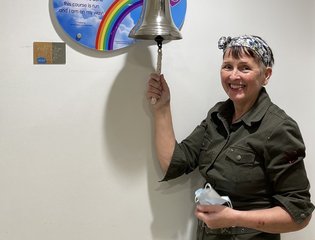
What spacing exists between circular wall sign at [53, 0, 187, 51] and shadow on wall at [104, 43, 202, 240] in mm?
76

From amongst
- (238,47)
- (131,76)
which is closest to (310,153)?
(238,47)

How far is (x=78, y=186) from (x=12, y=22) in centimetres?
57

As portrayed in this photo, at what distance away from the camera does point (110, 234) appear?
1.28 meters

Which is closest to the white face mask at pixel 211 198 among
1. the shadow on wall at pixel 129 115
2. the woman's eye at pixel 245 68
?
the shadow on wall at pixel 129 115

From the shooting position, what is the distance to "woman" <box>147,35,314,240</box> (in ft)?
3.48

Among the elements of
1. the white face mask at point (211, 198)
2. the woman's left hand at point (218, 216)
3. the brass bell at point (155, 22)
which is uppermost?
the brass bell at point (155, 22)

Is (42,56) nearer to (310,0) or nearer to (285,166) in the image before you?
(285,166)

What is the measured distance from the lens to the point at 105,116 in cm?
124

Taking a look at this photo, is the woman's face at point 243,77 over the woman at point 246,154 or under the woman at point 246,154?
over

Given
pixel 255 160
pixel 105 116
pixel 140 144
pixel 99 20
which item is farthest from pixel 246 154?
pixel 99 20

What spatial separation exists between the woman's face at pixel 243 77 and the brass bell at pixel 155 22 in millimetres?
193

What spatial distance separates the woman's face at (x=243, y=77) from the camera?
1.12m

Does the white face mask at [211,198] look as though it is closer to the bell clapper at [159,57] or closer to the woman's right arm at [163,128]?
the woman's right arm at [163,128]

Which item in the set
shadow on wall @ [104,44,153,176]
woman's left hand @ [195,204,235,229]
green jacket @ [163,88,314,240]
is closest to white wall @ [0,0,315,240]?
shadow on wall @ [104,44,153,176]
